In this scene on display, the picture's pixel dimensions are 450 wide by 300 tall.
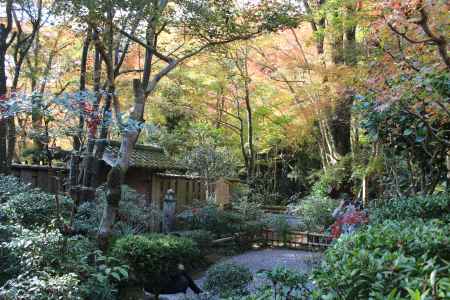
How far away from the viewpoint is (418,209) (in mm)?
5539

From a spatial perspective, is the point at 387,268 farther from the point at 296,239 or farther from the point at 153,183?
the point at 296,239

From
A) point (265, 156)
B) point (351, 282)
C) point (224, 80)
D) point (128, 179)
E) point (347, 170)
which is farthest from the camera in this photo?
point (265, 156)

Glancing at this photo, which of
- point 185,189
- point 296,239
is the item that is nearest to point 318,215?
point 296,239

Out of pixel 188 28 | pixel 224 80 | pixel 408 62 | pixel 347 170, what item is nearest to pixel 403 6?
pixel 408 62

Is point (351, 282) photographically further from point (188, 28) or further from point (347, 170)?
point (347, 170)

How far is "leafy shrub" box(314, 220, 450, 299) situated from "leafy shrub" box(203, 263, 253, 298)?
8.04ft

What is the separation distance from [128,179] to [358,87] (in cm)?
548

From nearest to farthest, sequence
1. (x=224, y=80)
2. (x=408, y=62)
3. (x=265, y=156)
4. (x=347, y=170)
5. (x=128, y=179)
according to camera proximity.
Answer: (x=408, y=62), (x=128, y=179), (x=347, y=170), (x=224, y=80), (x=265, y=156)

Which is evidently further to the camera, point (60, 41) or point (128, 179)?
point (60, 41)

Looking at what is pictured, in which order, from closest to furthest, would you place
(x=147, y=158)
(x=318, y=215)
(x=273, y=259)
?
(x=273, y=259), (x=147, y=158), (x=318, y=215)

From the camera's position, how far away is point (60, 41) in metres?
11.4

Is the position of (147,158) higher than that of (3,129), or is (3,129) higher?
(3,129)

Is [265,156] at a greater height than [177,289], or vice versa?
[265,156]

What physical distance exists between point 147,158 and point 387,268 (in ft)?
27.5
